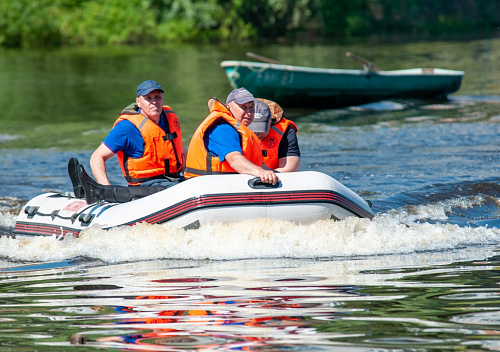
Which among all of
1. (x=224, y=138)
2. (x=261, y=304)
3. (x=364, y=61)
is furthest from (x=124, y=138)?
(x=364, y=61)

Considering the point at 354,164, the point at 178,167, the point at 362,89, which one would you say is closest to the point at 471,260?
the point at 178,167

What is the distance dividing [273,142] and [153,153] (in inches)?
37.6

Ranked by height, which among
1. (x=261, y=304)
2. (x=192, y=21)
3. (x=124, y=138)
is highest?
(x=192, y=21)

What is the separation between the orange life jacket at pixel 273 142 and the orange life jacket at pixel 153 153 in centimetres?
74

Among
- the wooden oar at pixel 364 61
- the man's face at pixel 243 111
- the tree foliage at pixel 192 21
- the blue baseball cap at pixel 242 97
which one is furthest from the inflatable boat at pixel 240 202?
the tree foliage at pixel 192 21

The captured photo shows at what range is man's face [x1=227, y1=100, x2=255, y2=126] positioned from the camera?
226 inches

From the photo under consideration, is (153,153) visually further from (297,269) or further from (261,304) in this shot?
(261,304)

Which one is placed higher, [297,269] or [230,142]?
[230,142]

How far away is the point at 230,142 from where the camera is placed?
5.76 m

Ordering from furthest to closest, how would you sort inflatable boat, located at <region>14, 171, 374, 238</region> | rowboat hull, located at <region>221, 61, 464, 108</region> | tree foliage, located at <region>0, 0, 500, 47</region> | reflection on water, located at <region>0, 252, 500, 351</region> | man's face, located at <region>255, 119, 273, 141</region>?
1. tree foliage, located at <region>0, 0, 500, 47</region>
2. rowboat hull, located at <region>221, 61, 464, 108</region>
3. man's face, located at <region>255, 119, 273, 141</region>
4. inflatable boat, located at <region>14, 171, 374, 238</region>
5. reflection on water, located at <region>0, 252, 500, 351</region>

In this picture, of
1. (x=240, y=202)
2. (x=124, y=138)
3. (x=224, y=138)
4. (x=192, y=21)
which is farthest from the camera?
(x=192, y=21)

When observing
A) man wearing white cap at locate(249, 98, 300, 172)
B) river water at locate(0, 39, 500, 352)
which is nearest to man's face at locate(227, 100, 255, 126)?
man wearing white cap at locate(249, 98, 300, 172)

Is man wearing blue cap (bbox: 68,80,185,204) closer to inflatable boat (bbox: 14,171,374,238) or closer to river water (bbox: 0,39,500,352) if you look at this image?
inflatable boat (bbox: 14,171,374,238)

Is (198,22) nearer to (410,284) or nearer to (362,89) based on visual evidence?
(362,89)
